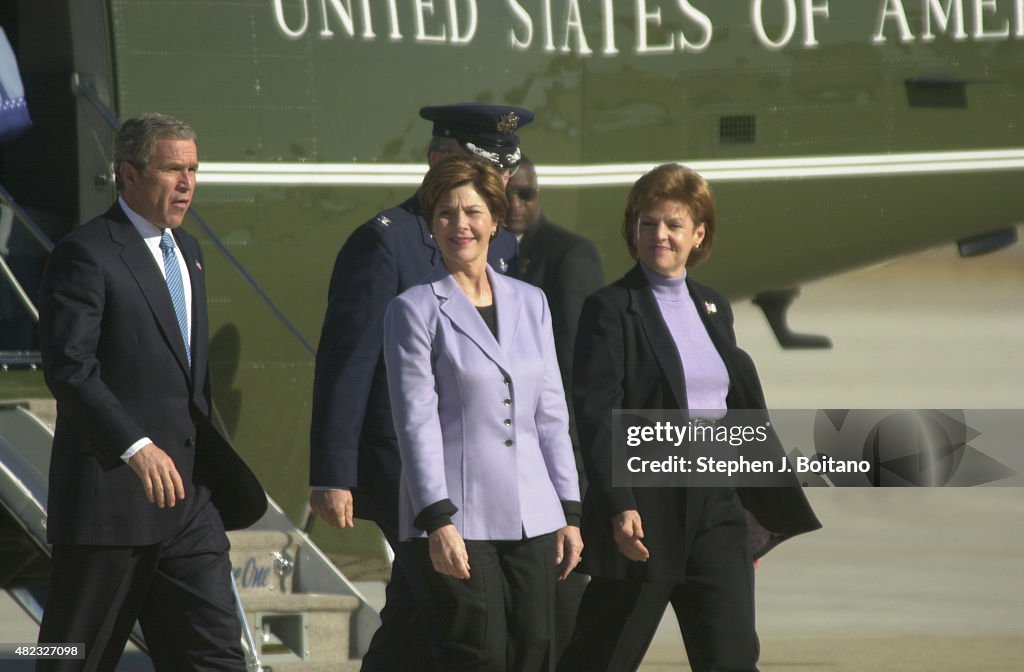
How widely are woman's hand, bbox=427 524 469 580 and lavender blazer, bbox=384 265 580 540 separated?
0.07 meters

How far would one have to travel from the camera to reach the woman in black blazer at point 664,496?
4301mm

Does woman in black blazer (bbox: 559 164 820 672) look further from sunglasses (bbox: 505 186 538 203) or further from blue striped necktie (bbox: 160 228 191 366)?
sunglasses (bbox: 505 186 538 203)

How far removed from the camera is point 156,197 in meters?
4.31

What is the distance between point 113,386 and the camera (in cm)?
418

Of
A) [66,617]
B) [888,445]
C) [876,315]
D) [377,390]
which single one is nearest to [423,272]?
[377,390]

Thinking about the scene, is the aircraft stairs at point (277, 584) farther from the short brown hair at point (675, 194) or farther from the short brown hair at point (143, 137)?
the short brown hair at point (675, 194)

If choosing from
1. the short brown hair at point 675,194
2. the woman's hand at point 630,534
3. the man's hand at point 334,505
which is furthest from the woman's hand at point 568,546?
the short brown hair at point 675,194

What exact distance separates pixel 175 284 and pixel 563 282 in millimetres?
1387

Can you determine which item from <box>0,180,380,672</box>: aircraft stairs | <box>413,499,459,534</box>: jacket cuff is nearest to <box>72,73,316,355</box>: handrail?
<box>0,180,380,672</box>: aircraft stairs

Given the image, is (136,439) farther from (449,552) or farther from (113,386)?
(449,552)

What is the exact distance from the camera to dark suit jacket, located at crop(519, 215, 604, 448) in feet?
16.5

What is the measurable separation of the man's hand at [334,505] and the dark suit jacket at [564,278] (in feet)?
2.82

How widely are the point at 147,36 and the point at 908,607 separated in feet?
13.6

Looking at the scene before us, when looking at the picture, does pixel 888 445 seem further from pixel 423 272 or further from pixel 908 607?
pixel 423 272
